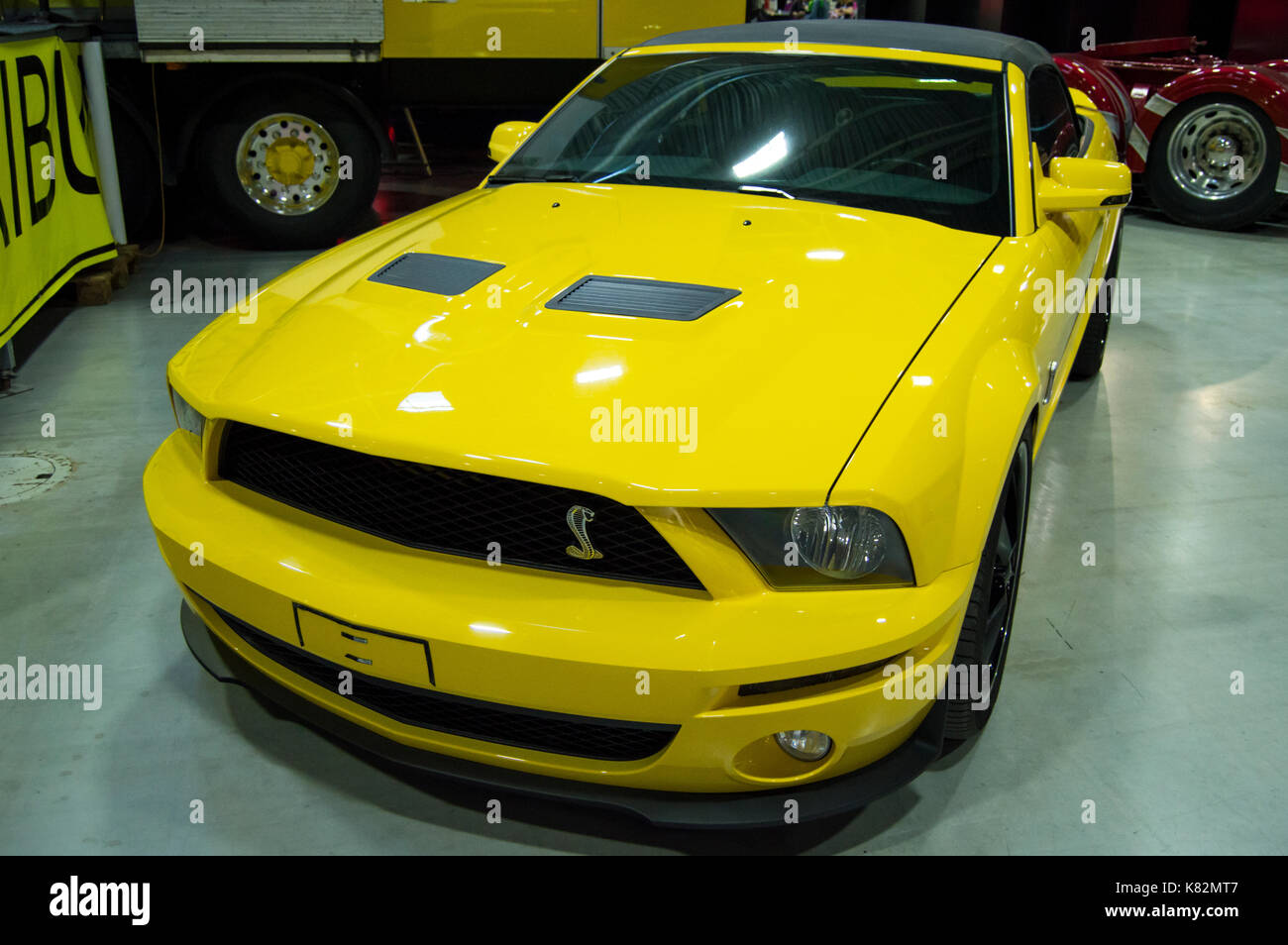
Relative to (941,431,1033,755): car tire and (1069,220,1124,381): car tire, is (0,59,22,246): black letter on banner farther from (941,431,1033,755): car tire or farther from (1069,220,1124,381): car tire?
(1069,220,1124,381): car tire

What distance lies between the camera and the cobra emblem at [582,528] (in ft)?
5.40

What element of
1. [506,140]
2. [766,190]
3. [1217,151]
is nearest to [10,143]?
[506,140]

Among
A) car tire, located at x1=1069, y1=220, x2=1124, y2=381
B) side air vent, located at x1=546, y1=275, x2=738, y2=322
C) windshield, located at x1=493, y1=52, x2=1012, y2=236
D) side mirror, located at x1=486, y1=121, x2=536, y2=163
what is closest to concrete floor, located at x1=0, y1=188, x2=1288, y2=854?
car tire, located at x1=1069, y1=220, x2=1124, y2=381

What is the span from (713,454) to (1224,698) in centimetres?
146

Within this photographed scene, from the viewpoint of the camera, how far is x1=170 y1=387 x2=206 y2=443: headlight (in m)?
2.04

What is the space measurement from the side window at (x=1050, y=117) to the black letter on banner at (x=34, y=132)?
147 inches

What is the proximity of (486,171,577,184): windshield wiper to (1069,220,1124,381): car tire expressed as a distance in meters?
2.20

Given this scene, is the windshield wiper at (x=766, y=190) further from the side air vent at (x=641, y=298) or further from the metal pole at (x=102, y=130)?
the metal pole at (x=102, y=130)

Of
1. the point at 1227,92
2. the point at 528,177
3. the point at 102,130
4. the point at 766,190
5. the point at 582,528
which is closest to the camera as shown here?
the point at 582,528

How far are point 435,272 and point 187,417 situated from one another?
57 cm

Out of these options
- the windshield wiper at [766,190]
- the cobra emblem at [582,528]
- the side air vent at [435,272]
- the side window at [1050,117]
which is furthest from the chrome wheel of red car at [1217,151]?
the cobra emblem at [582,528]

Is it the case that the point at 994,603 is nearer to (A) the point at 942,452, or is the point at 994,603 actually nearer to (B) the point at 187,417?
(A) the point at 942,452

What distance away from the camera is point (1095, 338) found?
4145 millimetres
